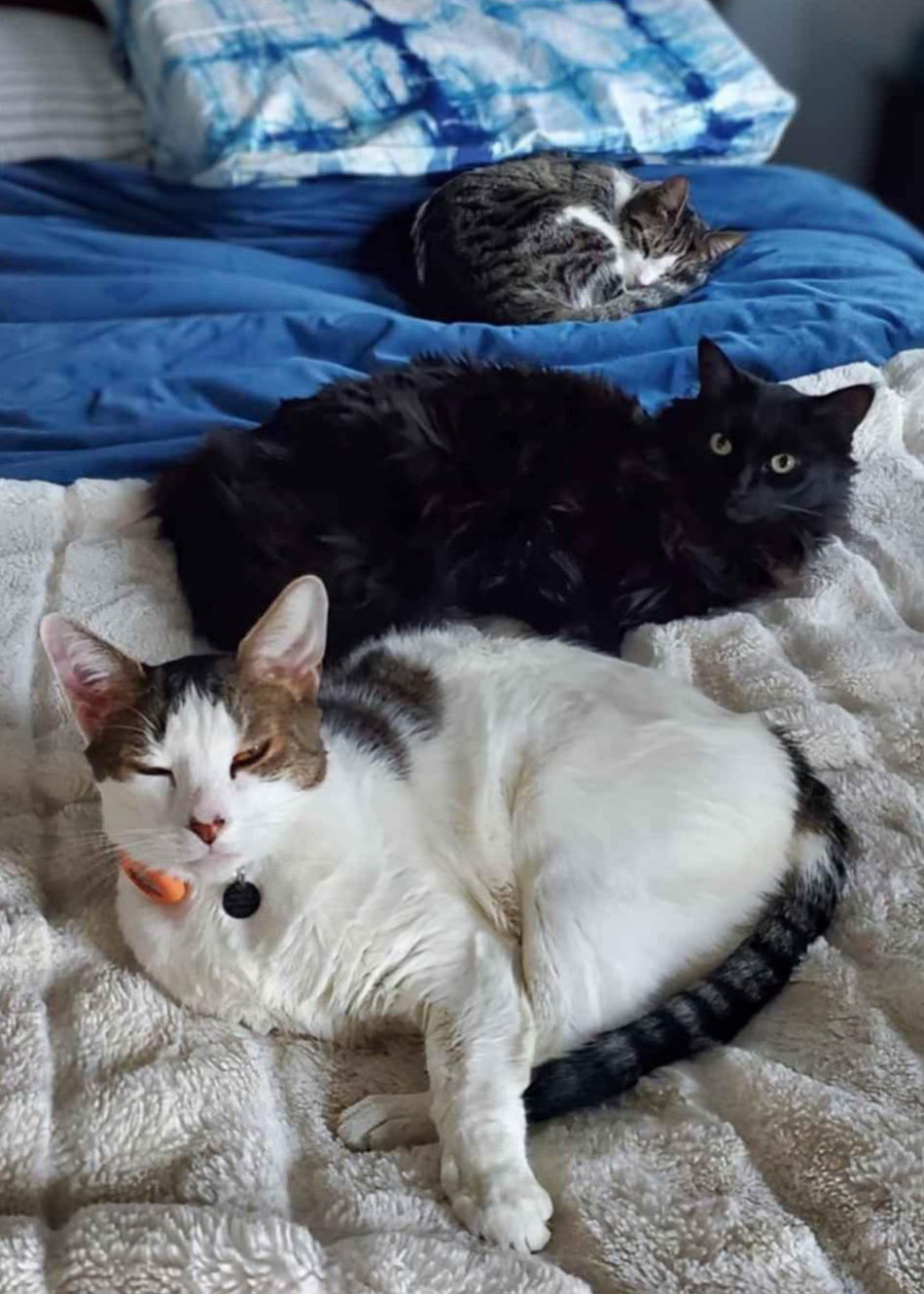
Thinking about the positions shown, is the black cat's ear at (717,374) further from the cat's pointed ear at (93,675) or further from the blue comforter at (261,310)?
the cat's pointed ear at (93,675)

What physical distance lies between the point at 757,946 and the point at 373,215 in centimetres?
170

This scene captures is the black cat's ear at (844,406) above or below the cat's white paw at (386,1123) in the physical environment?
above

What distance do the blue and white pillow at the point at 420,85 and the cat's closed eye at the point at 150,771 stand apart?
4.98 ft

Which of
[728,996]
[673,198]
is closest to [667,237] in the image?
[673,198]

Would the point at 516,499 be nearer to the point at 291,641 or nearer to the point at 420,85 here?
the point at 291,641

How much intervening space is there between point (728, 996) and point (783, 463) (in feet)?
2.54

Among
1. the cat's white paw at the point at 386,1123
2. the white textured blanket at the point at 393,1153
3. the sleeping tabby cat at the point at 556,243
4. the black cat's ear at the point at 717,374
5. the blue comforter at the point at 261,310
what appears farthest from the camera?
the sleeping tabby cat at the point at 556,243

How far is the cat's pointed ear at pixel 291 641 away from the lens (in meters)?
0.98

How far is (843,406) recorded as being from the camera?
1519mm

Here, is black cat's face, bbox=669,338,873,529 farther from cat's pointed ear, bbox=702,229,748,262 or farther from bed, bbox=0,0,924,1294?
cat's pointed ear, bbox=702,229,748,262

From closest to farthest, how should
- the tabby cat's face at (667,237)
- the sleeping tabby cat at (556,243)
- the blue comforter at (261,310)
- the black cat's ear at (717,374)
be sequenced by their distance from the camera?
1. the black cat's ear at (717,374)
2. the blue comforter at (261,310)
3. the sleeping tabby cat at (556,243)
4. the tabby cat's face at (667,237)

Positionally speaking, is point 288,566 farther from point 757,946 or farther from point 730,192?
point 730,192

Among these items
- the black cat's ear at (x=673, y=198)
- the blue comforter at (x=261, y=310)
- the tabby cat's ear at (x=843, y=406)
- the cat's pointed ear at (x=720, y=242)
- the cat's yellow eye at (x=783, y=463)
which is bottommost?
the blue comforter at (x=261, y=310)

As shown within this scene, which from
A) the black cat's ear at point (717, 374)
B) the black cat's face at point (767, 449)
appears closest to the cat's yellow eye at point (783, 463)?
the black cat's face at point (767, 449)
